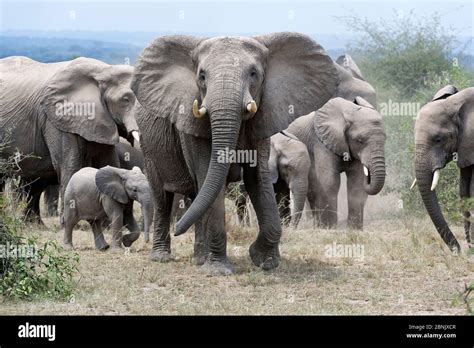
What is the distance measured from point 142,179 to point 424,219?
12.8ft

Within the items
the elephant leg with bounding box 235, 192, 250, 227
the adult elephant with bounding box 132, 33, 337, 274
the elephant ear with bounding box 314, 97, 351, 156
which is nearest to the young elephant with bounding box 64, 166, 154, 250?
the adult elephant with bounding box 132, 33, 337, 274

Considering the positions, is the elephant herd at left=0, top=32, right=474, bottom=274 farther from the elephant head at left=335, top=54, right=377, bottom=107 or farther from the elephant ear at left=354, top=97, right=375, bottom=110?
the elephant head at left=335, top=54, right=377, bottom=107

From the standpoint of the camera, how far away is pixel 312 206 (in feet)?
51.5

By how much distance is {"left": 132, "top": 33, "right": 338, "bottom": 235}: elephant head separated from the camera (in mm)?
9469

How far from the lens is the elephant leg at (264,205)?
10.2m

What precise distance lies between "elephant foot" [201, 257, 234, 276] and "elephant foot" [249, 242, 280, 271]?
0.98ft

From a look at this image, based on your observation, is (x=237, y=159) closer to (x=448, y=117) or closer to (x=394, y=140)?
(x=448, y=117)

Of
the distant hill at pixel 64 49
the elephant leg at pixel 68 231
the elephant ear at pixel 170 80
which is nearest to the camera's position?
the elephant ear at pixel 170 80

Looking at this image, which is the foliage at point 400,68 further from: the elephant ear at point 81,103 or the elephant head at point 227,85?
the elephant head at point 227,85

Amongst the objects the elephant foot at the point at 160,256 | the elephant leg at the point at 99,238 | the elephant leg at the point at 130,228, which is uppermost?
→ the elephant foot at the point at 160,256

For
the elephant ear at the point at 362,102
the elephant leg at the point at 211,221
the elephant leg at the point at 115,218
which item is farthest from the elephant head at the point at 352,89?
the elephant leg at the point at 211,221

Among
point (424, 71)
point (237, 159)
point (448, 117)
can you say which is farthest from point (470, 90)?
point (424, 71)

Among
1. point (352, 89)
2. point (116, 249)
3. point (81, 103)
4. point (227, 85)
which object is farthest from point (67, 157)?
point (227, 85)

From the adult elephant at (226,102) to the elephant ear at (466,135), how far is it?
1496 mm
